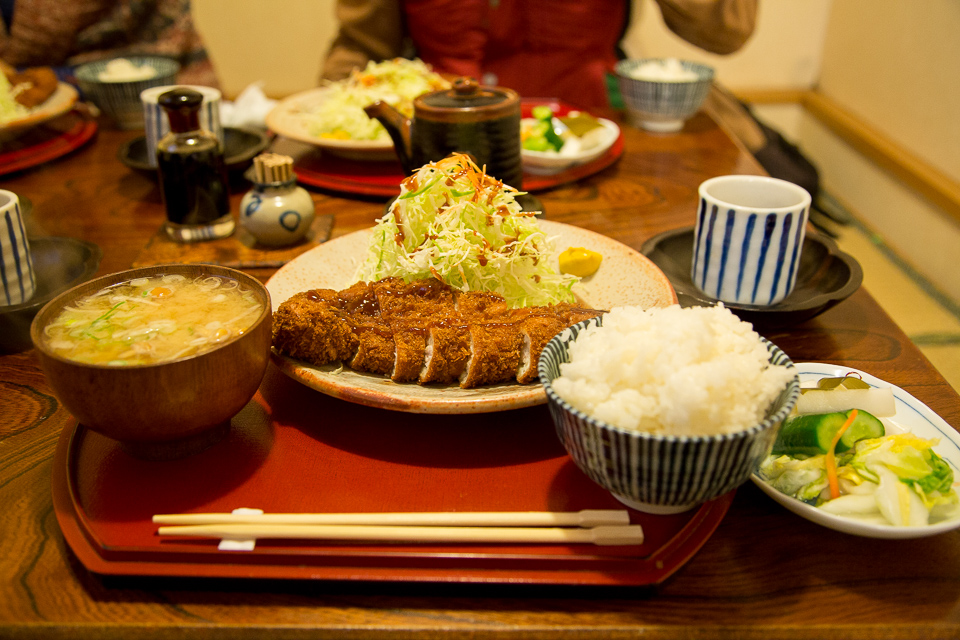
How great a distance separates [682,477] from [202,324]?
2.94 feet

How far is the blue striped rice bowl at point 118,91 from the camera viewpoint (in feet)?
10.2

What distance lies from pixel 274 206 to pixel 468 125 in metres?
0.65

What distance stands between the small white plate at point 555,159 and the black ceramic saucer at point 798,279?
0.70m

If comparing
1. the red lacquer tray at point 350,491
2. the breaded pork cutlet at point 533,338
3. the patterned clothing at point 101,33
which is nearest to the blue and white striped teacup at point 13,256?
the red lacquer tray at point 350,491

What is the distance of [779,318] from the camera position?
5.37 feet

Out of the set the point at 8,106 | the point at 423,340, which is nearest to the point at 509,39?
the point at 8,106

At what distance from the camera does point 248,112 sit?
3.09 meters

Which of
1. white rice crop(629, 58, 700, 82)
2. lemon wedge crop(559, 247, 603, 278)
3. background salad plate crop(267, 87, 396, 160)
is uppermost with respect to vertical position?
white rice crop(629, 58, 700, 82)

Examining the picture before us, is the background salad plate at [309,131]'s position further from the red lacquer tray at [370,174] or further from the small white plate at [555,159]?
the small white plate at [555,159]

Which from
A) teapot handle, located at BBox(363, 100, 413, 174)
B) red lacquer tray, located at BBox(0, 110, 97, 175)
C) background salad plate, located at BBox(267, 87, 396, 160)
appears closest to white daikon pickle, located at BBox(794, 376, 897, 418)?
teapot handle, located at BBox(363, 100, 413, 174)

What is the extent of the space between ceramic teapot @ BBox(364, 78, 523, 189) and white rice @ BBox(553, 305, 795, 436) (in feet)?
3.45

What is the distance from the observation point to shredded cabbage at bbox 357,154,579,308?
5.74ft

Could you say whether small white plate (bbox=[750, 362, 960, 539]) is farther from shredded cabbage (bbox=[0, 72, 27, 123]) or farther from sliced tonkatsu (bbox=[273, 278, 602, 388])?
shredded cabbage (bbox=[0, 72, 27, 123])

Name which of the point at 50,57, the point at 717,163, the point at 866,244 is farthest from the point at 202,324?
the point at 866,244
